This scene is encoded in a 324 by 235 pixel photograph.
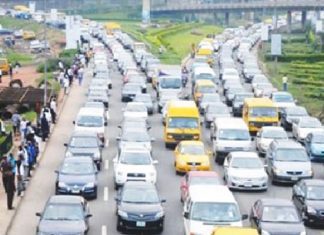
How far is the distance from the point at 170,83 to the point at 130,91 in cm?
272

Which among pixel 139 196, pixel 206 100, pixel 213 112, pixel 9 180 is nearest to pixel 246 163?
pixel 139 196

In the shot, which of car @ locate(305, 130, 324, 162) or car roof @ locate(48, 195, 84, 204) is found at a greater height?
car roof @ locate(48, 195, 84, 204)

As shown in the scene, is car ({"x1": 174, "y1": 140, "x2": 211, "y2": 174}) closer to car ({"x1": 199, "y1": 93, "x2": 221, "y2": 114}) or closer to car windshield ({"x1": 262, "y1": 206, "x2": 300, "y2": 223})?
car windshield ({"x1": 262, "y1": 206, "x2": 300, "y2": 223})

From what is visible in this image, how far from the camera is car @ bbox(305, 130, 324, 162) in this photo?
47.1m

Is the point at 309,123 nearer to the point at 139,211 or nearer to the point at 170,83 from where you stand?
the point at 170,83

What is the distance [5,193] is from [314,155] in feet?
50.2

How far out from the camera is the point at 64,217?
31.0 meters

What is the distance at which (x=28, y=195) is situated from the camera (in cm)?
3888

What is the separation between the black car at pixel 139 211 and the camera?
3238 centimetres

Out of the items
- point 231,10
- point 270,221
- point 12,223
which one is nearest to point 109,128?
point 12,223

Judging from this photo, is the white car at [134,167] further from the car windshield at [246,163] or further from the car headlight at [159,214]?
the car headlight at [159,214]

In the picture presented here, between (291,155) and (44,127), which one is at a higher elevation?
(291,155)

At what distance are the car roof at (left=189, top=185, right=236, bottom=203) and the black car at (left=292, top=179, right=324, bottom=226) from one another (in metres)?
2.89

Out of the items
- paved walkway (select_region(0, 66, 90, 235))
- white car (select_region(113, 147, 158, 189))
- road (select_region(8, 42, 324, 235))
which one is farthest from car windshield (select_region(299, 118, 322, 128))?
white car (select_region(113, 147, 158, 189))
